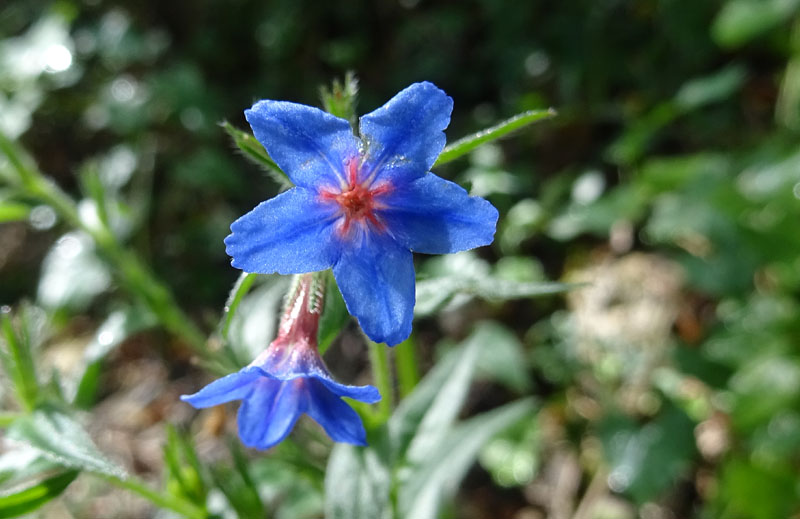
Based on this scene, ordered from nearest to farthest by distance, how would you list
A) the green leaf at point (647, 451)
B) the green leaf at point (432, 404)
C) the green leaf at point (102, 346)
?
the green leaf at point (432, 404)
the green leaf at point (102, 346)
the green leaf at point (647, 451)

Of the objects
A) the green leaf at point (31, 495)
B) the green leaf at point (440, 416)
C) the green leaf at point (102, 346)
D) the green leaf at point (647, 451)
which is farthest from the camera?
the green leaf at point (647, 451)

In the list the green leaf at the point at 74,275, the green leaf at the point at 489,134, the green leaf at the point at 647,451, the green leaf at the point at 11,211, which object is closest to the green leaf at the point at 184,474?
the green leaf at the point at 11,211

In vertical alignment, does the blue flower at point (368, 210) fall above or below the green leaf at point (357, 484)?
above

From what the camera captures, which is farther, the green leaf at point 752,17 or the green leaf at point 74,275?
the green leaf at point 74,275

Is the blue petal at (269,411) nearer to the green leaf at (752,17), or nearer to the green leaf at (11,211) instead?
the green leaf at (11,211)

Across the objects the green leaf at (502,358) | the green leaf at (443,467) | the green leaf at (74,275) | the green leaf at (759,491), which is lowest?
the green leaf at (759,491)

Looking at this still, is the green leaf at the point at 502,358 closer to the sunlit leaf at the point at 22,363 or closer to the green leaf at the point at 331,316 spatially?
the green leaf at the point at 331,316

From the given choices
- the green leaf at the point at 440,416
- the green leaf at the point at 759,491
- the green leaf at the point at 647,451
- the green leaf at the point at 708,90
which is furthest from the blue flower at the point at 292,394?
the green leaf at the point at 708,90
